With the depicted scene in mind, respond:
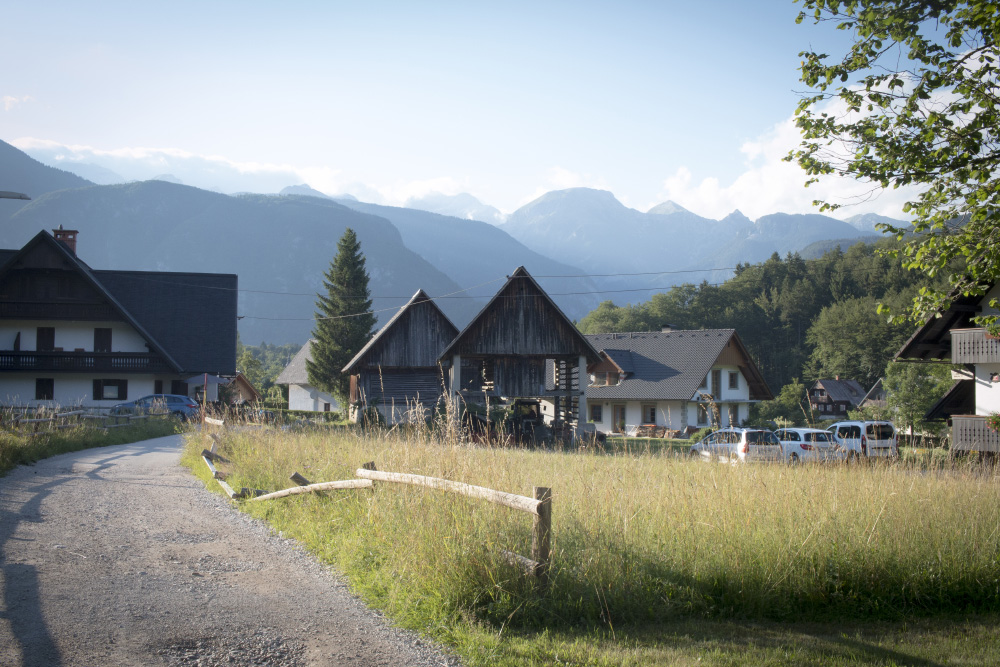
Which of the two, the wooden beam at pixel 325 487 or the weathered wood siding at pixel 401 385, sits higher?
the weathered wood siding at pixel 401 385

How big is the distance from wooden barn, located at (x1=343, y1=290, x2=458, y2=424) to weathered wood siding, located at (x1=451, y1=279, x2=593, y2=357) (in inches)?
322

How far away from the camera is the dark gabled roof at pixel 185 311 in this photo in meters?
45.0

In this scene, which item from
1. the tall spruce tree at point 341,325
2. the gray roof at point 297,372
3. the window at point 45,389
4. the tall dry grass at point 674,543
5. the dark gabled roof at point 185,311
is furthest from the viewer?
the gray roof at point 297,372

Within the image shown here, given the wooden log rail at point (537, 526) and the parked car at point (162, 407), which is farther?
the parked car at point (162, 407)

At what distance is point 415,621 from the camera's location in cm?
622

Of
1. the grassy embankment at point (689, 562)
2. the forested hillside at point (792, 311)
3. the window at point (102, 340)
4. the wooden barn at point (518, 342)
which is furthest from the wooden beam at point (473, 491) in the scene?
the forested hillside at point (792, 311)

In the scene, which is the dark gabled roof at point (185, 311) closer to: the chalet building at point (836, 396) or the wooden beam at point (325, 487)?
the wooden beam at point (325, 487)

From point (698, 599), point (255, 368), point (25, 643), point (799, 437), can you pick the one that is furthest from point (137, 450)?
point (255, 368)

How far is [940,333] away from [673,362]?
24.7 m

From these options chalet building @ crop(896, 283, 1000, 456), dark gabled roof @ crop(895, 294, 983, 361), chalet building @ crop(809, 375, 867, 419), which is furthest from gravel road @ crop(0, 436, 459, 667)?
chalet building @ crop(809, 375, 867, 419)

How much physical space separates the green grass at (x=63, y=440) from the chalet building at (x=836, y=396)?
233 ft

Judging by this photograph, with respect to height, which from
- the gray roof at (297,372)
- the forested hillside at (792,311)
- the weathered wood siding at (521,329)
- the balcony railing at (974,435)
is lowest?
the balcony railing at (974,435)

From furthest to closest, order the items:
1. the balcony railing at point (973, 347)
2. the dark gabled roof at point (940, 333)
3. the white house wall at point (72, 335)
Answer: the white house wall at point (72, 335) → the dark gabled roof at point (940, 333) → the balcony railing at point (973, 347)

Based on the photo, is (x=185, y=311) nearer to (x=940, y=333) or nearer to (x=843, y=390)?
(x=940, y=333)
